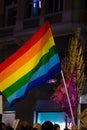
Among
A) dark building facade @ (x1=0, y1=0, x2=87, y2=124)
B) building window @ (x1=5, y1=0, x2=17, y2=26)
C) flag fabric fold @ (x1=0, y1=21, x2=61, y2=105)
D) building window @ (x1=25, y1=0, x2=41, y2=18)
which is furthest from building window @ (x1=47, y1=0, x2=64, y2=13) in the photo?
flag fabric fold @ (x1=0, y1=21, x2=61, y2=105)

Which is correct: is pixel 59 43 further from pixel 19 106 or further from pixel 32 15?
pixel 19 106

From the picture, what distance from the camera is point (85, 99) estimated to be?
62.8 feet

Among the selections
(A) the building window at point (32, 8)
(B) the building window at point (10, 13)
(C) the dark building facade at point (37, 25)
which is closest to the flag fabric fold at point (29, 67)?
(C) the dark building facade at point (37, 25)

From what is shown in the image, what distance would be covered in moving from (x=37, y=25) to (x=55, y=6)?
129 centimetres

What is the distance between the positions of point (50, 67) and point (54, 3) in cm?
1403

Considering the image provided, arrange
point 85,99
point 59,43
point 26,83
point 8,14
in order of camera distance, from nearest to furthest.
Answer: point 26,83 < point 85,99 < point 59,43 < point 8,14

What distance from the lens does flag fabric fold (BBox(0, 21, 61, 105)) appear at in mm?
7359

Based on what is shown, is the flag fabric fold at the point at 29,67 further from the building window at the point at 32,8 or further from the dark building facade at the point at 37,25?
the building window at the point at 32,8

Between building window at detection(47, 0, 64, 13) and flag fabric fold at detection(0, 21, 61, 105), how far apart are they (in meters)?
13.0

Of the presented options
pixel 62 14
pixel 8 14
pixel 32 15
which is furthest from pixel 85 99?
pixel 8 14

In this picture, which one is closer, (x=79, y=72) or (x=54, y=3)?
(x=79, y=72)

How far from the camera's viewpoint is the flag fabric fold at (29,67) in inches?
290

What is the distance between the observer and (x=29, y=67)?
7543mm

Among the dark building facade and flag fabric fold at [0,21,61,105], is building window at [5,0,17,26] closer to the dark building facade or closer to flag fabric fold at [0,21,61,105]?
the dark building facade
